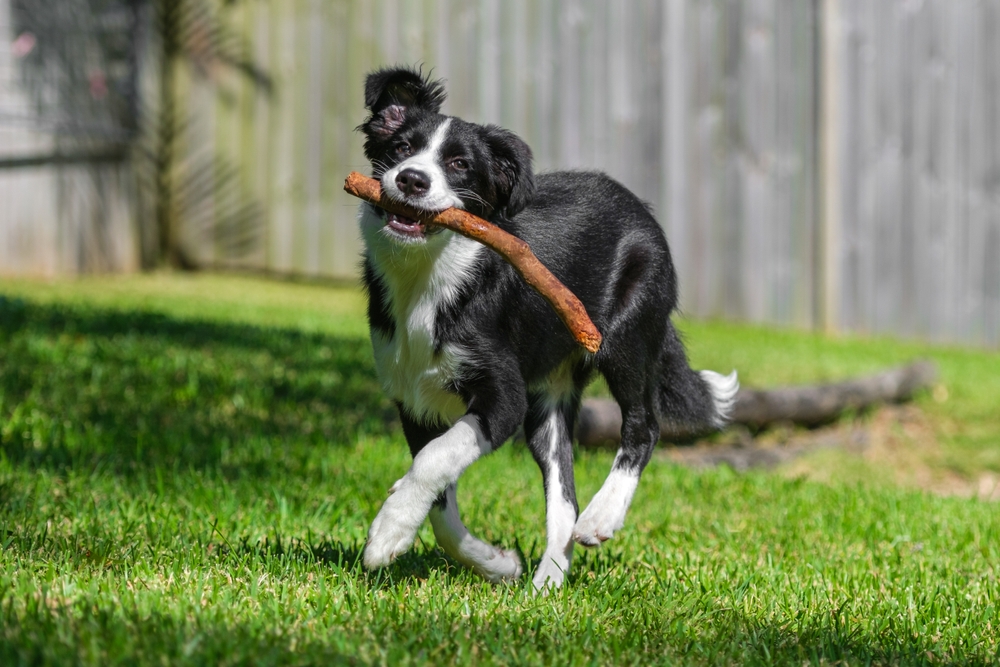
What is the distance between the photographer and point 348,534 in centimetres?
392

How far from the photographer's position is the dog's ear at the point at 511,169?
3500 millimetres

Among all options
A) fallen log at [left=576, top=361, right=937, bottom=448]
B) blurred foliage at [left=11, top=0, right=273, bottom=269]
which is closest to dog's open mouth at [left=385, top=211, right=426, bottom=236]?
fallen log at [left=576, top=361, right=937, bottom=448]

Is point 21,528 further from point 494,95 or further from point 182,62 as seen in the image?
point 182,62

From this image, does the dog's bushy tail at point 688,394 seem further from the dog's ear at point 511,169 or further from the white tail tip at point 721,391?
the dog's ear at point 511,169

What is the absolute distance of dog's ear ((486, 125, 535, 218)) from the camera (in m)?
3.50

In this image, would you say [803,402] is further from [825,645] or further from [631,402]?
[825,645]

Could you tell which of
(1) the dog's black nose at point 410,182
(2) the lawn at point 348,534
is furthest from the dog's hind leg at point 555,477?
(1) the dog's black nose at point 410,182

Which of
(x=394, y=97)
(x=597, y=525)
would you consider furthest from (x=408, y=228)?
(x=597, y=525)

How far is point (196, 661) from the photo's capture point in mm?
2277

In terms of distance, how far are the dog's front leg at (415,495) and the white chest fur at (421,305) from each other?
28cm

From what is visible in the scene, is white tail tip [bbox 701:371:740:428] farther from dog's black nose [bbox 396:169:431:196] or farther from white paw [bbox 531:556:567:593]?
dog's black nose [bbox 396:169:431:196]

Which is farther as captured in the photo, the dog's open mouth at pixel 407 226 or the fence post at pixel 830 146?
the fence post at pixel 830 146

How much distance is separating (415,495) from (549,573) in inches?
26.0

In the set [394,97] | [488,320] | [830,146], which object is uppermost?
[394,97]
